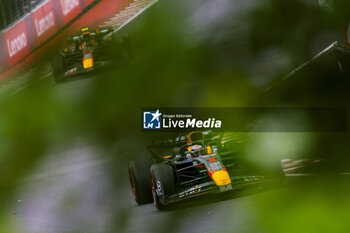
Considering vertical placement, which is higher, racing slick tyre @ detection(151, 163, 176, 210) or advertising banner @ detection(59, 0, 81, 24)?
advertising banner @ detection(59, 0, 81, 24)

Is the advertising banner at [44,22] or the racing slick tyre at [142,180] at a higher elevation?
the advertising banner at [44,22]

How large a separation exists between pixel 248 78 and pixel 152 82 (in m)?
1.23

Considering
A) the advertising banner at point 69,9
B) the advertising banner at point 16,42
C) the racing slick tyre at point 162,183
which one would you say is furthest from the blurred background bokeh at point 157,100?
the advertising banner at point 69,9

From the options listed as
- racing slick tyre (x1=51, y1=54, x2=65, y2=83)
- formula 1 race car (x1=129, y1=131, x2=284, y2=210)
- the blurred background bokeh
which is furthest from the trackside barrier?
formula 1 race car (x1=129, y1=131, x2=284, y2=210)

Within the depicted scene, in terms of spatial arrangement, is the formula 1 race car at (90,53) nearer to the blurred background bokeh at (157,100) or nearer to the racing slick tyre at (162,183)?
the blurred background bokeh at (157,100)

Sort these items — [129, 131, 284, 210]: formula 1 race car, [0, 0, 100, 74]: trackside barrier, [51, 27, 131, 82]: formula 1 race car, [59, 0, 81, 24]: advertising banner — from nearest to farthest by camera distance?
1. [129, 131, 284, 210]: formula 1 race car
2. [51, 27, 131, 82]: formula 1 race car
3. [59, 0, 81, 24]: advertising banner
4. [0, 0, 100, 74]: trackside barrier

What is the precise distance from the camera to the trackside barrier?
26.8ft

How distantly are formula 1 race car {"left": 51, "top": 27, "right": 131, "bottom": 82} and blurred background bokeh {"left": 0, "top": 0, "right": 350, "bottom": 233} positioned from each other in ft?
0.44

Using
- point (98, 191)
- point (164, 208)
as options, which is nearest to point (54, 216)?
point (98, 191)

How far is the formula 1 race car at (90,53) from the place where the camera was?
23.4ft

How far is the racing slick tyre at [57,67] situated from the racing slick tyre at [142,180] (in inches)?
105

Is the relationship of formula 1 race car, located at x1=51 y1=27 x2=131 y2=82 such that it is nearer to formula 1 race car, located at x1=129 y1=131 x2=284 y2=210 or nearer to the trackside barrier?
the trackside barrier

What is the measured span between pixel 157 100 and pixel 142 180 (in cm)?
195

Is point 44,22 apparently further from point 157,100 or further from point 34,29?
point 157,100
